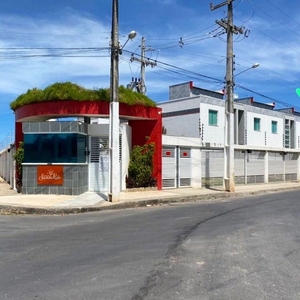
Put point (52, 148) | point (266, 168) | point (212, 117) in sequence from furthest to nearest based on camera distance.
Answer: point (212, 117) → point (266, 168) → point (52, 148)

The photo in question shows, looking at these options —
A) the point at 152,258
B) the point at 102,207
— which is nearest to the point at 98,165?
the point at 102,207

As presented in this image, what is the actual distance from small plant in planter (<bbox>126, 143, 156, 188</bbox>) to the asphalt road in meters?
7.44

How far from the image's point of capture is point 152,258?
6.43 meters

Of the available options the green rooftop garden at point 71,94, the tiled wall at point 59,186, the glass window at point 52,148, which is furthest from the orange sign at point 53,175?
the green rooftop garden at point 71,94

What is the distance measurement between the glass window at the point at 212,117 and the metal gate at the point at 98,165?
15875 mm

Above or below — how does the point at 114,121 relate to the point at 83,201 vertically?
above

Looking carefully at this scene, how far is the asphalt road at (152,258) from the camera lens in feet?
16.1

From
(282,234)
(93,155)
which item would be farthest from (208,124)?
(282,234)

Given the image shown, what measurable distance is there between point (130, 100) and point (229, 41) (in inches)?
263

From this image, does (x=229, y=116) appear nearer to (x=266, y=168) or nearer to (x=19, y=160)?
(x=266, y=168)

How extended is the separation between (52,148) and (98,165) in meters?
2.33

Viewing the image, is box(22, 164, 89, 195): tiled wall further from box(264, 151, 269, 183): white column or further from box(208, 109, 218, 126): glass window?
box(208, 109, 218, 126): glass window

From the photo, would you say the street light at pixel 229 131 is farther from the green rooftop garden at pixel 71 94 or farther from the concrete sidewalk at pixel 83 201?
the green rooftop garden at pixel 71 94

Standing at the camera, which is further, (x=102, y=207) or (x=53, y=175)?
(x=53, y=175)
